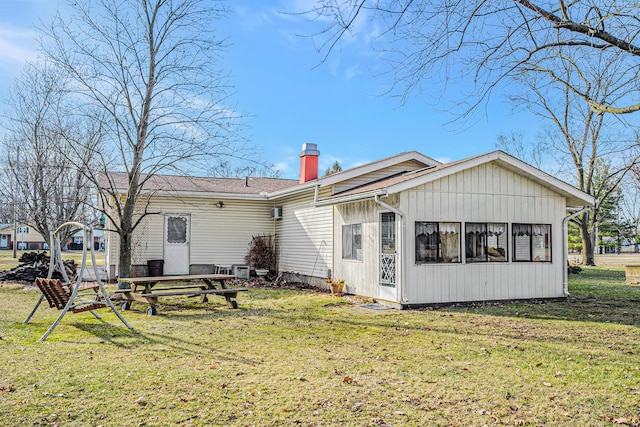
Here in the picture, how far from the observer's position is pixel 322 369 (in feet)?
18.7

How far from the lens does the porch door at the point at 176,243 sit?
55.3ft

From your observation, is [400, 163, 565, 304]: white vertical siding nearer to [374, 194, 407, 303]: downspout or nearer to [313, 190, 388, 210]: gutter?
[374, 194, 407, 303]: downspout

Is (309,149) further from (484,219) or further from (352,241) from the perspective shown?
(484,219)

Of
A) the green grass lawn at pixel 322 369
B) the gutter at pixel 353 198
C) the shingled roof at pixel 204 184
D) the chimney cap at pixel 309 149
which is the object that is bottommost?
the green grass lawn at pixel 322 369

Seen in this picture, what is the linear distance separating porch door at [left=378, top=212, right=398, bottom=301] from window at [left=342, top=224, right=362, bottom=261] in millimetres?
1110

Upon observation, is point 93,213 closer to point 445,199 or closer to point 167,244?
point 167,244

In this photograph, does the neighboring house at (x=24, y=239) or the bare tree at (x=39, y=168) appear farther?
the neighboring house at (x=24, y=239)

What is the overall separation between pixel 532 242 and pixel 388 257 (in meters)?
3.71

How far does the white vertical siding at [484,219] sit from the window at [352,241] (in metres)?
2.10

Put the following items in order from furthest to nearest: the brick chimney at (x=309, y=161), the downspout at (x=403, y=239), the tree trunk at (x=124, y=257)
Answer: the brick chimney at (x=309, y=161), the tree trunk at (x=124, y=257), the downspout at (x=403, y=239)

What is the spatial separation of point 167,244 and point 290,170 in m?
25.8

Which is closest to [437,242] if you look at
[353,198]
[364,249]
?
[364,249]

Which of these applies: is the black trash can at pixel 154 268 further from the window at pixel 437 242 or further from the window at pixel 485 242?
the window at pixel 485 242

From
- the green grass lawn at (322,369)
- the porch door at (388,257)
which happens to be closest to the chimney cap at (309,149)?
the porch door at (388,257)
